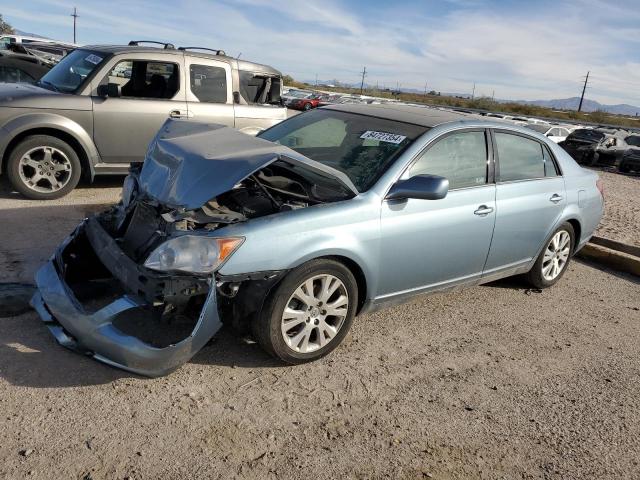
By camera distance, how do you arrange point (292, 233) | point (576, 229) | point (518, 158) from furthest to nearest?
1. point (576, 229)
2. point (518, 158)
3. point (292, 233)

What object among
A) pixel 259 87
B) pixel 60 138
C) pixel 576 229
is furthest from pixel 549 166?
pixel 60 138

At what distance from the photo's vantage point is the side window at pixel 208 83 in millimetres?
7305

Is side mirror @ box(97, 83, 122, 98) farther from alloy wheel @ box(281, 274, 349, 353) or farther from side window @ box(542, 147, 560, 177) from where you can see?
side window @ box(542, 147, 560, 177)

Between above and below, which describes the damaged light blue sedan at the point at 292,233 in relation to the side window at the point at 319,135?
below

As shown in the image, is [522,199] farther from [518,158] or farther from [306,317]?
[306,317]

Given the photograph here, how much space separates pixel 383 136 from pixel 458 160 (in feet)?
2.04

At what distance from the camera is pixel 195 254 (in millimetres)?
3062

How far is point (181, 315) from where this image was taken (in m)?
3.13

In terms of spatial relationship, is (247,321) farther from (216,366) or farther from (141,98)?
(141,98)

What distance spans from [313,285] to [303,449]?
1.02 metres

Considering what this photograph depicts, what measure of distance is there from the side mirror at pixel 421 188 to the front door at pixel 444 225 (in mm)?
92

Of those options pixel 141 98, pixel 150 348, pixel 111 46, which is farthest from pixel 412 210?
pixel 111 46

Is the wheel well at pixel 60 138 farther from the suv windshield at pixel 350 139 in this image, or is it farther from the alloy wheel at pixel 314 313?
the alloy wheel at pixel 314 313

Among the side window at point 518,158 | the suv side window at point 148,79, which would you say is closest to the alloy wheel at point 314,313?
the side window at point 518,158
